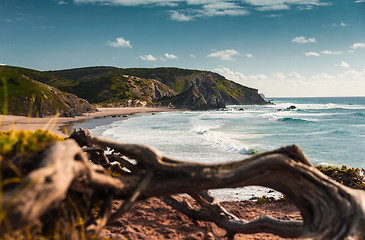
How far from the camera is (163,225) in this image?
265 inches

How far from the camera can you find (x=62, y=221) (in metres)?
3.29

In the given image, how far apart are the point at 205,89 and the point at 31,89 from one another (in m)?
121

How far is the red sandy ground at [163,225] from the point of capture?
20.0ft

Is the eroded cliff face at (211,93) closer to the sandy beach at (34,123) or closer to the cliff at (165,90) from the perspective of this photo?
the cliff at (165,90)

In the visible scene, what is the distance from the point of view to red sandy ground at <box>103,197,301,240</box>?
6094 millimetres

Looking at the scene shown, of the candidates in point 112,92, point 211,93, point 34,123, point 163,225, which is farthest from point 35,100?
point 211,93

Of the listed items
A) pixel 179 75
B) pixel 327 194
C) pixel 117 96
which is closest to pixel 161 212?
pixel 327 194

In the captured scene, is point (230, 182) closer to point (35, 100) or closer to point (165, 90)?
point (35, 100)

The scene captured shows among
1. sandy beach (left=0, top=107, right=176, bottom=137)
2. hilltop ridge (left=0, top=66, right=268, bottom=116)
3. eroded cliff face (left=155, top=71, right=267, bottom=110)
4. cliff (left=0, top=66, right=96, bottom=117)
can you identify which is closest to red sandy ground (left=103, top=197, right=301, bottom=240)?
sandy beach (left=0, top=107, right=176, bottom=137)

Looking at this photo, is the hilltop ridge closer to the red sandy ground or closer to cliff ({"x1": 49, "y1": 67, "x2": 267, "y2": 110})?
cliff ({"x1": 49, "y1": 67, "x2": 267, "y2": 110})

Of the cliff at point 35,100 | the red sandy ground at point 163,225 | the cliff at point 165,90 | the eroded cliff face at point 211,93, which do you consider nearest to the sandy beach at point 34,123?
the red sandy ground at point 163,225

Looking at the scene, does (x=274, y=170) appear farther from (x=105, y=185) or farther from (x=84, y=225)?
(x=84, y=225)

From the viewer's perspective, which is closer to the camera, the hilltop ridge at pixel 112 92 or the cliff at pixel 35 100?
the cliff at pixel 35 100

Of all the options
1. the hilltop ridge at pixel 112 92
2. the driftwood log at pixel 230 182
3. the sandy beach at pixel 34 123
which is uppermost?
the hilltop ridge at pixel 112 92
